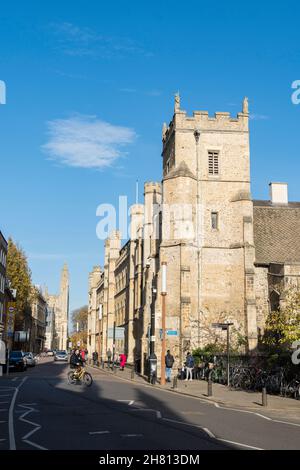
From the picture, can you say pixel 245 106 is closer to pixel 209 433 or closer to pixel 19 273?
pixel 209 433

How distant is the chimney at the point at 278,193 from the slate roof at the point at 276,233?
1248mm

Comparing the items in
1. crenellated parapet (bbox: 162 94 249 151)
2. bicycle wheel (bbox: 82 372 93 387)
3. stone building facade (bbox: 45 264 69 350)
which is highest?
crenellated parapet (bbox: 162 94 249 151)

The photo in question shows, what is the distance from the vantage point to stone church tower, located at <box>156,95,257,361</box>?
3534 centimetres

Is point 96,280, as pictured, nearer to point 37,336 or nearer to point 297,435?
point 37,336

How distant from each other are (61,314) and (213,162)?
433 ft

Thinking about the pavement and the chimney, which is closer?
the pavement

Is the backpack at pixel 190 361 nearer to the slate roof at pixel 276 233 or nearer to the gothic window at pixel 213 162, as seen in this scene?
the slate roof at pixel 276 233

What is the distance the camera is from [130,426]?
1245cm

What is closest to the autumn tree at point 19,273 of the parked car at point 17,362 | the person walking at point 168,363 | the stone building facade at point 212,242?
the parked car at point 17,362

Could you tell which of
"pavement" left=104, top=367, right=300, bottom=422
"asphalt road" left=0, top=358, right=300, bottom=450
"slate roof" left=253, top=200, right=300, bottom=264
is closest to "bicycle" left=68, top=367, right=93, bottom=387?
"pavement" left=104, top=367, right=300, bottom=422

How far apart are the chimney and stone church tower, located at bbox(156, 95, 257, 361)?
767 centimetres

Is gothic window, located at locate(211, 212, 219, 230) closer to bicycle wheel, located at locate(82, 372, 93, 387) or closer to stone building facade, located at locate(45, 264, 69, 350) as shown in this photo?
bicycle wheel, located at locate(82, 372, 93, 387)

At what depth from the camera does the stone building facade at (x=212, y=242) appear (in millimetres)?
35344

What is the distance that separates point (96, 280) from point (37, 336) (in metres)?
23.0
